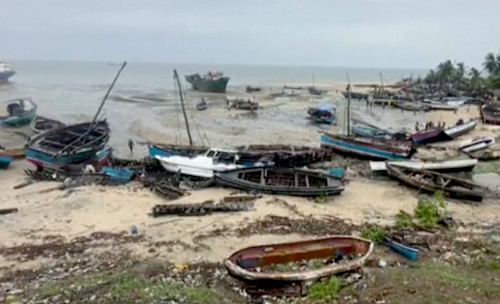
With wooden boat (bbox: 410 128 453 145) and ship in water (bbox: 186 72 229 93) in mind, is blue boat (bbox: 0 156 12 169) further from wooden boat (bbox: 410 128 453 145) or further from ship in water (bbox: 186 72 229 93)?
ship in water (bbox: 186 72 229 93)

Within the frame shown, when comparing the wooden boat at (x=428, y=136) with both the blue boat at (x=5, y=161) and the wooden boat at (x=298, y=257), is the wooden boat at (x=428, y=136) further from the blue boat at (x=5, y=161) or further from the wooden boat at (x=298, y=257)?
the blue boat at (x=5, y=161)

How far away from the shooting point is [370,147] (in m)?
25.2

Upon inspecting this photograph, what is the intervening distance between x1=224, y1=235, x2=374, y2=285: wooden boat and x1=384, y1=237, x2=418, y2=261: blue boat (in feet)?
3.84

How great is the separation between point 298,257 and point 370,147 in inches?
Result: 599

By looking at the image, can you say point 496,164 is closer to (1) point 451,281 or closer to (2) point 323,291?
(1) point 451,281

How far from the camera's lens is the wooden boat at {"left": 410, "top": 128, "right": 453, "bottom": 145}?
2981 centimetres

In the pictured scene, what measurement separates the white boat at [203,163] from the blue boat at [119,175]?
1.67m

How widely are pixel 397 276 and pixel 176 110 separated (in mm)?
41709

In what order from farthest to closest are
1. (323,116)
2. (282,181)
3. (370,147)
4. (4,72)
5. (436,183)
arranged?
(4,72), (323,116), (370,147), (282,181), (436,183)

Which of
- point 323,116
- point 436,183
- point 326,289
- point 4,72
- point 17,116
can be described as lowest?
point 436,183

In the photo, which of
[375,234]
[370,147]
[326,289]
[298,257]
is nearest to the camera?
[326,289]

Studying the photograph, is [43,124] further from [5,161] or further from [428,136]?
[428,136]

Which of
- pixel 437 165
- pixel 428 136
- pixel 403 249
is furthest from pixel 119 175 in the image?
pixel 428 136

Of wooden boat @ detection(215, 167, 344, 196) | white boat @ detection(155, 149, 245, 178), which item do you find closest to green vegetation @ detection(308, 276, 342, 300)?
wooden boat @ detection(215, 167, 344, 196)
